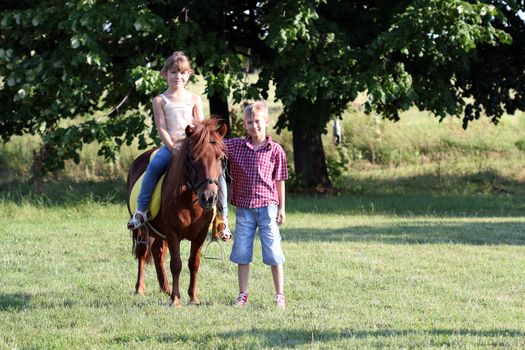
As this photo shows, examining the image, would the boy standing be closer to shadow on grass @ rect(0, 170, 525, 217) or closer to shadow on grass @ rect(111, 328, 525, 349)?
shadow on grass @ rect(111, 328, 525, 349)

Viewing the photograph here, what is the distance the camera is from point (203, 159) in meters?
8.07

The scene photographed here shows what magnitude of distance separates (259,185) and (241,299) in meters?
1.08

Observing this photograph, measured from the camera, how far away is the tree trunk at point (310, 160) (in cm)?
2298

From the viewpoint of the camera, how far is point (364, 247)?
13156 millimetres

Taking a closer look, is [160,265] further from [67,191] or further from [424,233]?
[67,191]

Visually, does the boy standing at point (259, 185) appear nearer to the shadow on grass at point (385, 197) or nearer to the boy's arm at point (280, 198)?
the boy's arm at point (280, 198)

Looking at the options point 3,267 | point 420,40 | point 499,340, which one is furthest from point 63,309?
point 420,40

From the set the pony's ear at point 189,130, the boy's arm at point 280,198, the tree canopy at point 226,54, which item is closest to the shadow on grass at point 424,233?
the tree canopy at point 226,54

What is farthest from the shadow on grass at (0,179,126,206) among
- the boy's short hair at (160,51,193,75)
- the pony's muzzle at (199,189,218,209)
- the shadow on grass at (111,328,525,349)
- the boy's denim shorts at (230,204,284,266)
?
the shadow on grass at (111,328,525,349)

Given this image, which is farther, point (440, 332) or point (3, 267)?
point (3, 267)

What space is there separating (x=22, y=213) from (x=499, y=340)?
12508mm

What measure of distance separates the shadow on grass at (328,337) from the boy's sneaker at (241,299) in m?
1.22

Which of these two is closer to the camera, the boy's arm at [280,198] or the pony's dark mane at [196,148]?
the pony's dark mane at [196,148]

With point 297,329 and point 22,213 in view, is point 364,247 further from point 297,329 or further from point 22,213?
point 22,213
